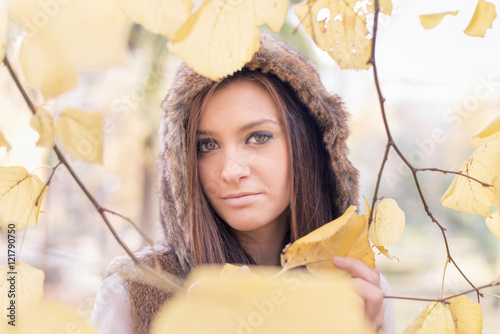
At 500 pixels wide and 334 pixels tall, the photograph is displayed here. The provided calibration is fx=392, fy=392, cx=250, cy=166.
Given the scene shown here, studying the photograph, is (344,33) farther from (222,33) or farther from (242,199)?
(242,199)

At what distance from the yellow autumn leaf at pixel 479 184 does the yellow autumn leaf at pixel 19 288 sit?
1.17ft

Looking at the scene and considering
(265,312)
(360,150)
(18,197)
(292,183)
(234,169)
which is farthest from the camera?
(360,150)

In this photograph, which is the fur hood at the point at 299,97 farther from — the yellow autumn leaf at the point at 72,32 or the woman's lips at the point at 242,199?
the yellow autumn leaf at the point at 72,32

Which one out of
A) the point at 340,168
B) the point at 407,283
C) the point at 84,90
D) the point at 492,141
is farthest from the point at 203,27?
the point at 407,283

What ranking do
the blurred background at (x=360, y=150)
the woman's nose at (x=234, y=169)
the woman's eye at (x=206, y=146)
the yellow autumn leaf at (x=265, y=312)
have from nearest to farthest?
the yellow autumn leaf at (x=265, y=312), the woman's nose at (x=234, y=169), the woman's eye at (x=206, y=146), the blurred background at (x=360, y=150)

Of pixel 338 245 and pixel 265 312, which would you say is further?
pixel 338 245

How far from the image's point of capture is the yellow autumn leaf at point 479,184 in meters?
0.36

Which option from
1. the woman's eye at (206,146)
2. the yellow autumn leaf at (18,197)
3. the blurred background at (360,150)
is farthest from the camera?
the blurred background at (360,150)

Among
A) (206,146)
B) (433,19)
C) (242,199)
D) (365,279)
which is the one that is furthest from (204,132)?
(433,19)

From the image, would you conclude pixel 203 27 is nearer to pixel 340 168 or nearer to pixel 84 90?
pixel 340 168

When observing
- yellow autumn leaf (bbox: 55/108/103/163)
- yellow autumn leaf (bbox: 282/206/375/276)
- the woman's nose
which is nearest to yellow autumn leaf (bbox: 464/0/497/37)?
yellow autumn leaf (bbox: 282/206/375/276)

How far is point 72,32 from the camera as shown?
0.62 feet

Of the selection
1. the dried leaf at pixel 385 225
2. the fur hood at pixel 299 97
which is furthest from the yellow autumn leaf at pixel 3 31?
the fur hood at pixel 299 97

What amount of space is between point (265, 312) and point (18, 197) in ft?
0.66
